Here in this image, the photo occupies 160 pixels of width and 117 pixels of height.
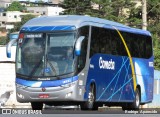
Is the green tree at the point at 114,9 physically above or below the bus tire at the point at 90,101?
below

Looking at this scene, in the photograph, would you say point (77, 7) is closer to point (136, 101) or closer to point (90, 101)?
point (136, 101)

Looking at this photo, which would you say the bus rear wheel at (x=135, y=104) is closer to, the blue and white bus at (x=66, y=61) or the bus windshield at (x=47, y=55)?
the blue and white bus at (x=66, y=61)

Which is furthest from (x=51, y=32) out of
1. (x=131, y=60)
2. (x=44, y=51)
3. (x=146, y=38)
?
(x=146, y=38)

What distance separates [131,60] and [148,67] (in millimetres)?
2765

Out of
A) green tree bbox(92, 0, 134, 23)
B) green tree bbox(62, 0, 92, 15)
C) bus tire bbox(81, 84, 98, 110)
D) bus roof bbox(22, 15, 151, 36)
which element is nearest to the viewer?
bus roof bbox(22, 15, 151, 36)

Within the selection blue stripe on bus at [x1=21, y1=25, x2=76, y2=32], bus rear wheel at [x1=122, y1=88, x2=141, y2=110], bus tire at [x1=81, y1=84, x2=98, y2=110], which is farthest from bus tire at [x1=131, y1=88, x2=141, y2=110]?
blue stripe on bus at [x1=21, y1=25, x2=76, y2=32]

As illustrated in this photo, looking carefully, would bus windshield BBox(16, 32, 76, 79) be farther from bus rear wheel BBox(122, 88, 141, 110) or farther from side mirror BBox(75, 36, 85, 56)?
bus rear wheel BBox(122, 88, 141, 110)

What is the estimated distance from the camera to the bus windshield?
→ 2647cm

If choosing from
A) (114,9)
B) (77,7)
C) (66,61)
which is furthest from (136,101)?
(114,9)

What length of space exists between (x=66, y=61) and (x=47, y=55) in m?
0.74

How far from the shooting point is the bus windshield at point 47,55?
26.5 metres

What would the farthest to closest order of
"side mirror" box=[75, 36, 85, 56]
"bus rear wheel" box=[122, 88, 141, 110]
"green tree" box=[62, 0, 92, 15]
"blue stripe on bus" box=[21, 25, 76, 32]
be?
"green tree" box=[62, 0, 92, 15] < "bus rear wheel" box=[122, 88, 141, 110] < "blue stripe on bus" box=[21, 25, 76, 32] < "side mirror" box=[75, 36, 85, 56]

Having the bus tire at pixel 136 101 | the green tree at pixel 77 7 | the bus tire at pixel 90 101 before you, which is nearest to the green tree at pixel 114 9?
the green tree at pixel 77 7

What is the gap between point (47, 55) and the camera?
26.6 meters
